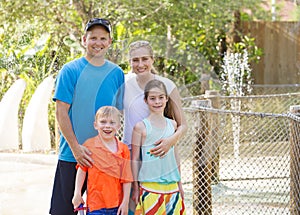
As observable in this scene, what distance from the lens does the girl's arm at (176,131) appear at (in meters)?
2.63

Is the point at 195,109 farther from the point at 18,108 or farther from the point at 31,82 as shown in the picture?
the point at 31,82

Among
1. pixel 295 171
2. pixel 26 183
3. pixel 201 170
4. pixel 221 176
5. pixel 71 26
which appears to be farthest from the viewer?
pixel 71 26

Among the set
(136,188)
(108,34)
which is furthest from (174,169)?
(108,34)

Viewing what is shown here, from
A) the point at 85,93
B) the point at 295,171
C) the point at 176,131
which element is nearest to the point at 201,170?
the point at 295,171

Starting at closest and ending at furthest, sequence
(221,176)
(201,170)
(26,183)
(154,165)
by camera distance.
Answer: (154,165), (201,170), (26,183), (221,176)

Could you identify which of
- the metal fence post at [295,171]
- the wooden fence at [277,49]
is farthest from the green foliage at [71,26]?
the metal fence post at [295,171]

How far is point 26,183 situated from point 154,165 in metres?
3.07

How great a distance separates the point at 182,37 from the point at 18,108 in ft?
7.76

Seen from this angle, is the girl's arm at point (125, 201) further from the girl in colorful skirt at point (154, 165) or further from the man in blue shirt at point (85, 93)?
the man in blue shirt at point (85, 93)

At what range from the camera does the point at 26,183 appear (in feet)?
18.1

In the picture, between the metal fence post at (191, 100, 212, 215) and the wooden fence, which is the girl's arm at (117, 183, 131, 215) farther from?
the wooden fence

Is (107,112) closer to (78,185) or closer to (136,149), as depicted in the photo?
(136,149)

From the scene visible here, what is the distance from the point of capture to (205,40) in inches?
347

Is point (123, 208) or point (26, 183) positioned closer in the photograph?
point (123, 208)
